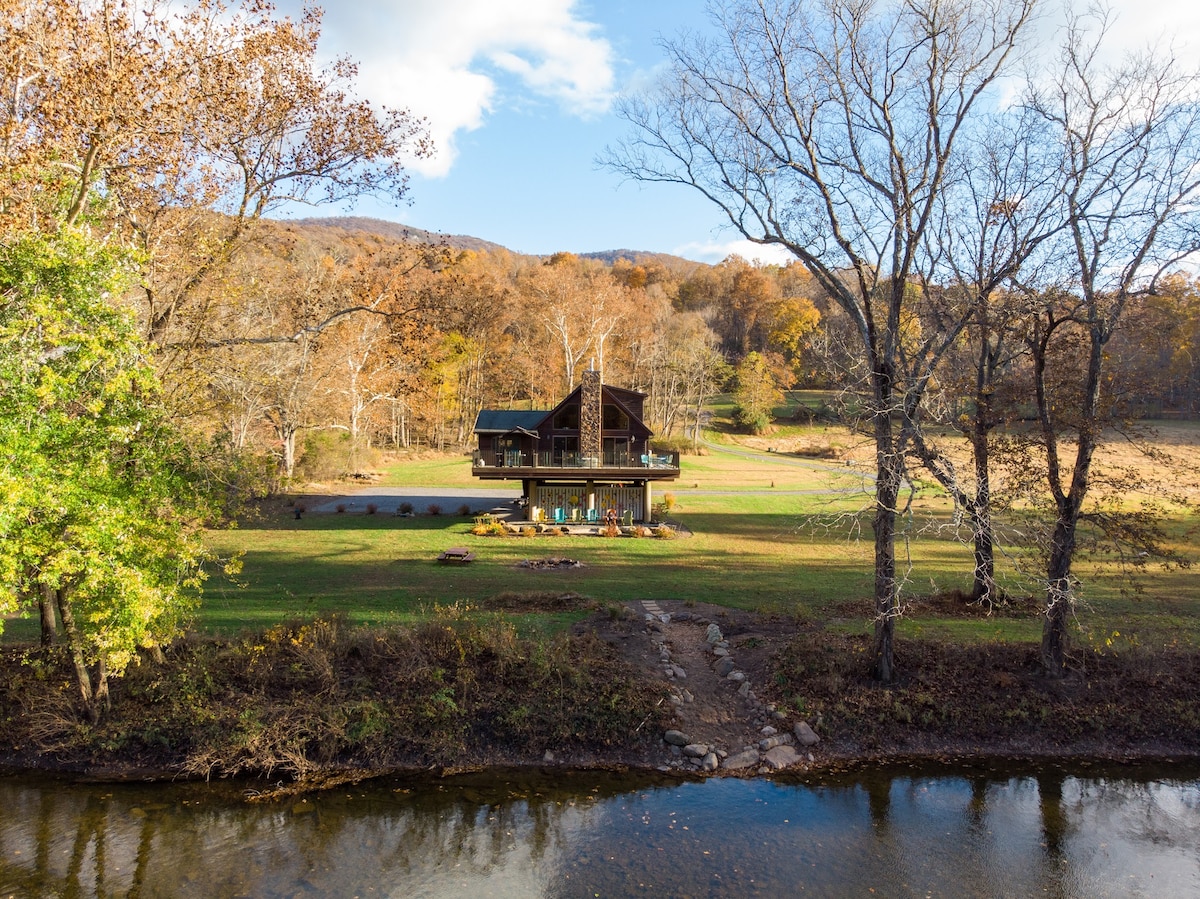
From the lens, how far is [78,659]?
13.1 metres

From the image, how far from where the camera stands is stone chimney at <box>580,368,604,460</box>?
107 ft

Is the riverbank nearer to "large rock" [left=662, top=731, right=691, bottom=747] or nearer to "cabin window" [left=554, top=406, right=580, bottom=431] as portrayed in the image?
"large rock" [left=662, top=731, right=691, bottom=747]

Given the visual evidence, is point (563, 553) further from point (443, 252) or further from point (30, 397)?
point (30, 397)

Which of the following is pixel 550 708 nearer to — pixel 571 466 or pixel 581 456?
pixel 571 466

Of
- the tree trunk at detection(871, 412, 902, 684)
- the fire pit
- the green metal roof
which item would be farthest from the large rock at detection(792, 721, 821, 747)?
the green metal roof

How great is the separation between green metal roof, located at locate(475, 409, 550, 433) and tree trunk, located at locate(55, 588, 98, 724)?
66.4 ft

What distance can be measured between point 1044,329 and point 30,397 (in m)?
17.4

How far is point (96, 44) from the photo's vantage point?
11820mm

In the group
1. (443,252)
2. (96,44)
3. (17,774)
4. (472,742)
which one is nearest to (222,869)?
(472,742)

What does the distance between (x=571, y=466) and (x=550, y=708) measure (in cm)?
1889

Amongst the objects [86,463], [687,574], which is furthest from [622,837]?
[687,574]

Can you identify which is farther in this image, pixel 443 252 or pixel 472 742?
pixel 443 252

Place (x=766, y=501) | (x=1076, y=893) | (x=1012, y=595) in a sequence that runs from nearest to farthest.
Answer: (x=1076, y=893), (x=1012, y=595), (x=766, y=501)

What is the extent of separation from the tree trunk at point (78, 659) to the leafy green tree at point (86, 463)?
35 millimetres
